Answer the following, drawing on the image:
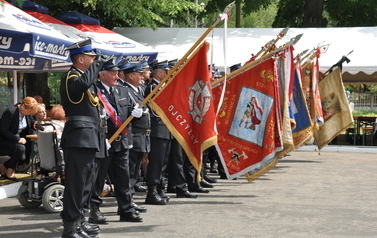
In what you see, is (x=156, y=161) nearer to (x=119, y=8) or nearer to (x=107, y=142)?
(x=107, y=142)

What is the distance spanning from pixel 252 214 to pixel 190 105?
64.3 inches

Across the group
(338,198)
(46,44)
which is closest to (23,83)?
(46,44)

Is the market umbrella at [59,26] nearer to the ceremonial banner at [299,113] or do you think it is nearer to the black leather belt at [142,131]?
the ceremonial banner at [299,113]

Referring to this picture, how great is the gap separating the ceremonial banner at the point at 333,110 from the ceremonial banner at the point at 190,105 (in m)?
8.41

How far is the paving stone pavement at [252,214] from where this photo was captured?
782 cm

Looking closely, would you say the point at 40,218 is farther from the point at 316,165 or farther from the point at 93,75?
the point at 316,165

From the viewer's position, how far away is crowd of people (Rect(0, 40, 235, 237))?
7.09 meters

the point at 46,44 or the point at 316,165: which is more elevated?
the point at 46,44

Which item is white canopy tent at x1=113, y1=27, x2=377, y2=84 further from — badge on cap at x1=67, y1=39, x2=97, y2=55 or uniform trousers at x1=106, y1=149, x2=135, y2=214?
badge on cap at x1=67, y1=39, x2=97, y2=55

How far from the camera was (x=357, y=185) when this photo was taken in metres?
12.4

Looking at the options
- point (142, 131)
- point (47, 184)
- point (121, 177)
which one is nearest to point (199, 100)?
point (142, 131)

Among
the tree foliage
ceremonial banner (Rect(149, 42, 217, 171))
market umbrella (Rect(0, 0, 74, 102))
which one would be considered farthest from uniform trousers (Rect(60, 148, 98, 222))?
the tree foliage

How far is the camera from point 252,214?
9.08 m

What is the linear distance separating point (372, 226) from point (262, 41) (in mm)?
14136
